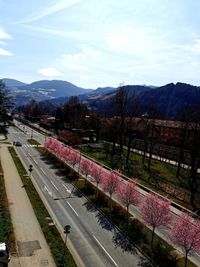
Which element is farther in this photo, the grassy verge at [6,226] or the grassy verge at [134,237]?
the grassy verge at [6,226]

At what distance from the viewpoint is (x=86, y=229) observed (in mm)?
36156

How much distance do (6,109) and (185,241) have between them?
243ft

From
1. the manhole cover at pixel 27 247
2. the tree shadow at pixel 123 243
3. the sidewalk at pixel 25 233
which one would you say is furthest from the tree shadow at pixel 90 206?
the manhole cover at pixel 27 247

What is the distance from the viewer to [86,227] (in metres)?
36.8

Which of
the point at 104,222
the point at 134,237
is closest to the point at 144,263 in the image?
the point at 134,237

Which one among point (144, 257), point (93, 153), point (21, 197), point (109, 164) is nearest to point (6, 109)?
Result: point (93, 153)

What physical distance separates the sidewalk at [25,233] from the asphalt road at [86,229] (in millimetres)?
2706

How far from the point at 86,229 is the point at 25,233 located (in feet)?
20.0

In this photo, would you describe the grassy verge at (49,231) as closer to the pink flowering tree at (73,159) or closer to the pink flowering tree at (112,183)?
the pink flowering tree at (112,183)

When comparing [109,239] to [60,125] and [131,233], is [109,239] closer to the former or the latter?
[131,233]

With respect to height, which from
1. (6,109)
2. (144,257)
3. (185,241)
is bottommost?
(144,257)

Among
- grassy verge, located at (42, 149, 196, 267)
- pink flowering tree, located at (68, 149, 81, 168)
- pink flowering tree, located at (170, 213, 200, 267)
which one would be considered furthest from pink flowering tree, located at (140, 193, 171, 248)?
pink flowering tree, located at (68, 149, 81, 168)

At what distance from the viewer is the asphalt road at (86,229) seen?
29766 mm

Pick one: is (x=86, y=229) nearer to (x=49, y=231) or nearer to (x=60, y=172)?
(x=49, y=231)
